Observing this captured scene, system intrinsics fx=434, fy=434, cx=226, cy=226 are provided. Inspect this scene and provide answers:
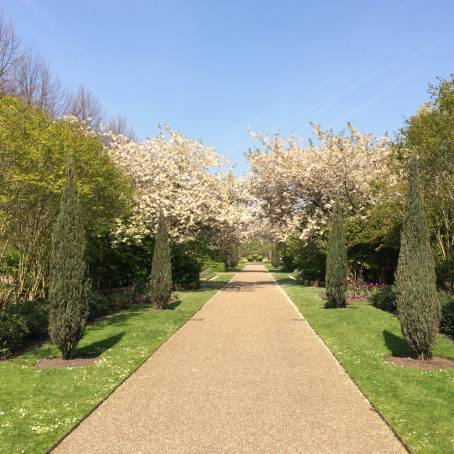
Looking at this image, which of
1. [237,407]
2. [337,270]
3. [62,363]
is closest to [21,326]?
[62,363]

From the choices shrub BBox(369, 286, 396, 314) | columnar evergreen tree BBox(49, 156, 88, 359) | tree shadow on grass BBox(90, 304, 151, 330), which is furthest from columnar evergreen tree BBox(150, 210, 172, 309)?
shrub BBox(369, 286, 396, 314)

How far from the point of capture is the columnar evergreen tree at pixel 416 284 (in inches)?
345

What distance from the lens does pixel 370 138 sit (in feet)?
85.7

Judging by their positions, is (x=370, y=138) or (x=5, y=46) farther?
(x=370, y=138)

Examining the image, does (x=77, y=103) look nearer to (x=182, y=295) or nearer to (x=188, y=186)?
(x=188, y=186)

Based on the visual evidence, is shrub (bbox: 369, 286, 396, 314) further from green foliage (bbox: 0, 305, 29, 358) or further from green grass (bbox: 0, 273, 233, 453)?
green foliage (bbox: 0, 305, 29, 358)

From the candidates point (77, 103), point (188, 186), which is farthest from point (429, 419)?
point (77, 103)

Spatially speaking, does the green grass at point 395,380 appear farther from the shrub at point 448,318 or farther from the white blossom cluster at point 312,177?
the white blossom cluster at point 312,177

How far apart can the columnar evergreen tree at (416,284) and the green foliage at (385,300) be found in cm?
729

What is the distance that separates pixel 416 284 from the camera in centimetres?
891

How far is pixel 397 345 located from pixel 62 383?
301 inches

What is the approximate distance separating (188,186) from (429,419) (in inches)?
792

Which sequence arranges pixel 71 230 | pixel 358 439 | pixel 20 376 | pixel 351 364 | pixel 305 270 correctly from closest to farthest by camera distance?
1. pixel 358 439
2. pixel 20 376
3. pixel 351 364
4. pixel 71 230
5. pixel 305 270

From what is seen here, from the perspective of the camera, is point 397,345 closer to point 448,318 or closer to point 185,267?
point 448,318
